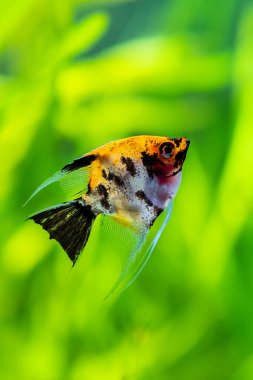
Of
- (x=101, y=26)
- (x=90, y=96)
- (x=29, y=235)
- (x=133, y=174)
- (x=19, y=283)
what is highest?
(x=101, y=26)

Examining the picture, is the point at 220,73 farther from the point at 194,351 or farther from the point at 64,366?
the point at 64,366

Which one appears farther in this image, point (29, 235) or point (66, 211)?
point (29, 235)

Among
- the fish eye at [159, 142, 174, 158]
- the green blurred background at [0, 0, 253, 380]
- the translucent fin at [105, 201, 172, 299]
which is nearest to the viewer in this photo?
the fish eye at [159, 142, 174, 158]

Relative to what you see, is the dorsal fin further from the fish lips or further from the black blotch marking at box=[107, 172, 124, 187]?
the fish lips

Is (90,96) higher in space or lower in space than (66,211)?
higher

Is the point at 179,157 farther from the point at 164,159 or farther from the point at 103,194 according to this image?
the point at 103,194

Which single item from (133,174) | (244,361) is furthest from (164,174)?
(244,361)

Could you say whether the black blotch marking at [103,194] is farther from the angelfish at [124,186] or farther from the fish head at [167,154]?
the fish head at [167,154]

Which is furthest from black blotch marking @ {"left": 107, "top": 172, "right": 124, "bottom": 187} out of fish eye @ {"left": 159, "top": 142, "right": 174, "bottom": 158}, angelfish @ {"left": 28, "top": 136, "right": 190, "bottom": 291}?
fish eye @ {"left": 159, "top": 142, "right": 174, "bottom": 158}
